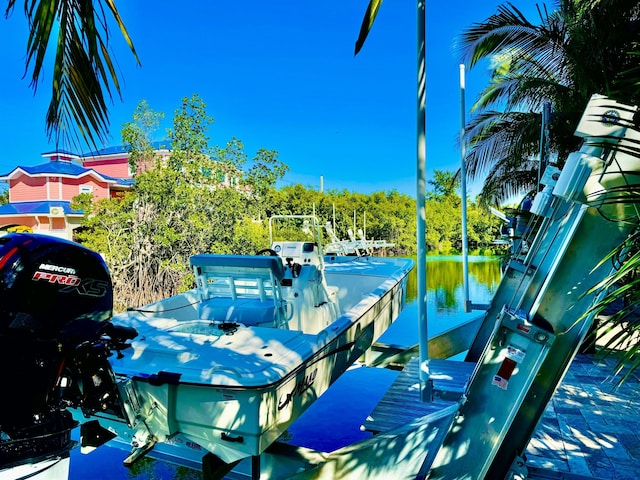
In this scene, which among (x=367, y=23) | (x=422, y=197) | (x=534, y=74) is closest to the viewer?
(x=367, y=23)

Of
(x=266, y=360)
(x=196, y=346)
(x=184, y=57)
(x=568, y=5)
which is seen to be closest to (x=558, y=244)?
(x=266, y=360)

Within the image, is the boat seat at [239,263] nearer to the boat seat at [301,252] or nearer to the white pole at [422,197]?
the white pole at [422,197]

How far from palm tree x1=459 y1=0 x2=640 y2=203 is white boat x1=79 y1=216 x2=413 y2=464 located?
312 centimetres

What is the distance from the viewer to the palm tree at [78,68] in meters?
1.60

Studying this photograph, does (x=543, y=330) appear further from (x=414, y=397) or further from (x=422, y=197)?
(x=414, y=397)

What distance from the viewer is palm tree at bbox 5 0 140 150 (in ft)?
5.25

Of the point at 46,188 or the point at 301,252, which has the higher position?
the point at 46,188

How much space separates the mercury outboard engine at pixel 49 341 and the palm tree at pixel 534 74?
406cm

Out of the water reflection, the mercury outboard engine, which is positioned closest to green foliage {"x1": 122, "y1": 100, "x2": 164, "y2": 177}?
the water reflection

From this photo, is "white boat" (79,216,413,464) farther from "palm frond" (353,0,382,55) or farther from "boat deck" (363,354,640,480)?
"palm frond" (353,0,382,55)

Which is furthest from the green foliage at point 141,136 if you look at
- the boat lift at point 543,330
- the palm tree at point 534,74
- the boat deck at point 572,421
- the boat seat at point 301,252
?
the boat lift at point 543,330

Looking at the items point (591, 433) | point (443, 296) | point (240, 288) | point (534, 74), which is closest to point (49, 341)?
point (240, 288)

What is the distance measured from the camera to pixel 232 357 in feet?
8.25

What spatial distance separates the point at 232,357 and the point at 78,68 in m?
1.64
